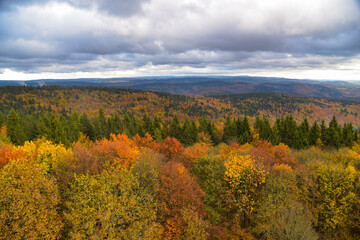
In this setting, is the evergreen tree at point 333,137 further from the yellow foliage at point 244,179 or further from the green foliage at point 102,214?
the green foliage at point 102,214

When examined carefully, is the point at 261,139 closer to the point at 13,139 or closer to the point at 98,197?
the point at 98,197

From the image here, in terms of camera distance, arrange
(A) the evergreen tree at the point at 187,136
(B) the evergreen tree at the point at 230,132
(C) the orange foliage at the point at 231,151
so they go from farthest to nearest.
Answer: (A) the evergreen tree at the point at 187,136 → (B) the evergreen tree at the point at 230,132 → (C) the orange foliage at the point at 231,151

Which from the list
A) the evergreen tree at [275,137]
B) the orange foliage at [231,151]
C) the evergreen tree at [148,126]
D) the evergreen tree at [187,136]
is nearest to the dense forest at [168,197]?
the orange foliage at [231,151]

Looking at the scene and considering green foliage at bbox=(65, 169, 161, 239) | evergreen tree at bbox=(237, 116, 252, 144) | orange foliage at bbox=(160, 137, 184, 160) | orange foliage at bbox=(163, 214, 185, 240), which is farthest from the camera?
evergreen tree at bbox=(237, 116, 252, 144)

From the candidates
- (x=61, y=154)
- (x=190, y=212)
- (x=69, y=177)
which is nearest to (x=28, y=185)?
(x=69, y=177)

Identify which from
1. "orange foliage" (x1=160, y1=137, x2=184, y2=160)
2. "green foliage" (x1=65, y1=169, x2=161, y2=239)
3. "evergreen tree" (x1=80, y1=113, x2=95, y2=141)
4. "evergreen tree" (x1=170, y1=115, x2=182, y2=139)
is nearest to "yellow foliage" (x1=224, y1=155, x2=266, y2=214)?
"green foliage" (x1=65, y1=169, x2=161, y2=239)

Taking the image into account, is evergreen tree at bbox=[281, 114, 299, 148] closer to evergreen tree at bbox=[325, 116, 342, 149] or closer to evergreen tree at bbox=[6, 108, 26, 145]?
evergreen tree at bbox=[325, 116, 342, 149]

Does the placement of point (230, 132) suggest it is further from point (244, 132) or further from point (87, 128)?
point (87, 128)

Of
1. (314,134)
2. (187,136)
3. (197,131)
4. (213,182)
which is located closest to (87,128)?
(187,136)

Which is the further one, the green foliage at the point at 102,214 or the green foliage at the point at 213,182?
the green foliage at the point at 213,182
